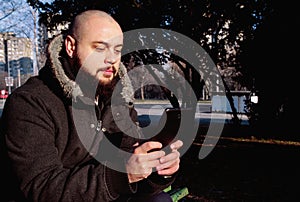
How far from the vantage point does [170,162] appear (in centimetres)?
132

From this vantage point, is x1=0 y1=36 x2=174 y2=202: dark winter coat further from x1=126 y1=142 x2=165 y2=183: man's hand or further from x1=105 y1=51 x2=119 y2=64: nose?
x1=105 y1=51 x2=119 y2=64: nose

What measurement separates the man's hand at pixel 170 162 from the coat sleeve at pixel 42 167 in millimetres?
140

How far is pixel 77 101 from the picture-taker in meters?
1.64

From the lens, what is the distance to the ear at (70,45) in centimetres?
166

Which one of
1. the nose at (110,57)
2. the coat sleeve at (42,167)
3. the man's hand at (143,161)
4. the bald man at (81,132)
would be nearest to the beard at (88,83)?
the bald man at (81,132)

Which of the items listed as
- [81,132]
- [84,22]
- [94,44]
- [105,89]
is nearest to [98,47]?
[94,44]

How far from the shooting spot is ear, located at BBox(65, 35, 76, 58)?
1659 mm

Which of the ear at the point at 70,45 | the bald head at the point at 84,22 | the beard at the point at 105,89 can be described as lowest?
the beard at the point at 105,89

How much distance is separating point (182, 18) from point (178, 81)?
11.9ft

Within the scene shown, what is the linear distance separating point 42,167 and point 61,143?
27 centimetres

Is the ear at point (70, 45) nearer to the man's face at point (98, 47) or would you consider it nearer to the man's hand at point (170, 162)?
the man's face at point (98, 47)

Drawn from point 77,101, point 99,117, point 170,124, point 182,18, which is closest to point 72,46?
point 77,101

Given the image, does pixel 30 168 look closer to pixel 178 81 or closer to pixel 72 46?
pixel 72 46

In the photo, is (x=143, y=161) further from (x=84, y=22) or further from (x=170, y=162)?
(x=84, y=22)
